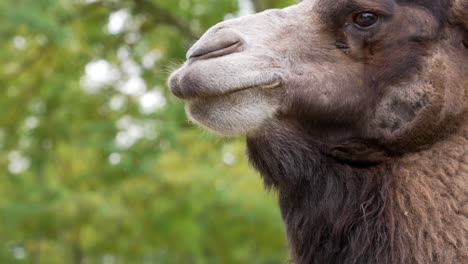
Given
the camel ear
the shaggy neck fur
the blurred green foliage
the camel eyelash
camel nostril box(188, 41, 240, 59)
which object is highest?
camel nostril box(188, 41, 240, 59)

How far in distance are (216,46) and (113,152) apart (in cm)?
700

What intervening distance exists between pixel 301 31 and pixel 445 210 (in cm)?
104

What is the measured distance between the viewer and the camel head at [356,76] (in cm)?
349

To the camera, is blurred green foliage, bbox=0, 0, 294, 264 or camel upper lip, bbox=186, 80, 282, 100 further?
blurred green foliage, bbox=0, 0, 294, 264

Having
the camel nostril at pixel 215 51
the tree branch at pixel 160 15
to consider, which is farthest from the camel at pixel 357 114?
the tree branch at pixel 160 15

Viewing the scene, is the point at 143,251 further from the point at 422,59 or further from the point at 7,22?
the point at 422,59

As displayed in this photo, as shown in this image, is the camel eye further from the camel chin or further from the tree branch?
the tree branch

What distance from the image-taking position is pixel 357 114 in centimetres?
361

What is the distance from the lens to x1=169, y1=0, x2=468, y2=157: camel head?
11.5 feet

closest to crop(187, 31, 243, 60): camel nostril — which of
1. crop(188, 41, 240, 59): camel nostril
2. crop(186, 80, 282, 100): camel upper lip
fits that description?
crop(188, 41, 240, 59): camel nostril

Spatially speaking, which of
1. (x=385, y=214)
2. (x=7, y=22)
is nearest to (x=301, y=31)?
(x=385, y=214)

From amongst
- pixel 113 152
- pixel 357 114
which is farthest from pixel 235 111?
pixel 113 152

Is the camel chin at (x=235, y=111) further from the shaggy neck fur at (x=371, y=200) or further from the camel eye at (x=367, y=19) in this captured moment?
the camel eye at (x=367, y=19)

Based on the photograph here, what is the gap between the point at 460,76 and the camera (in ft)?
11.8
